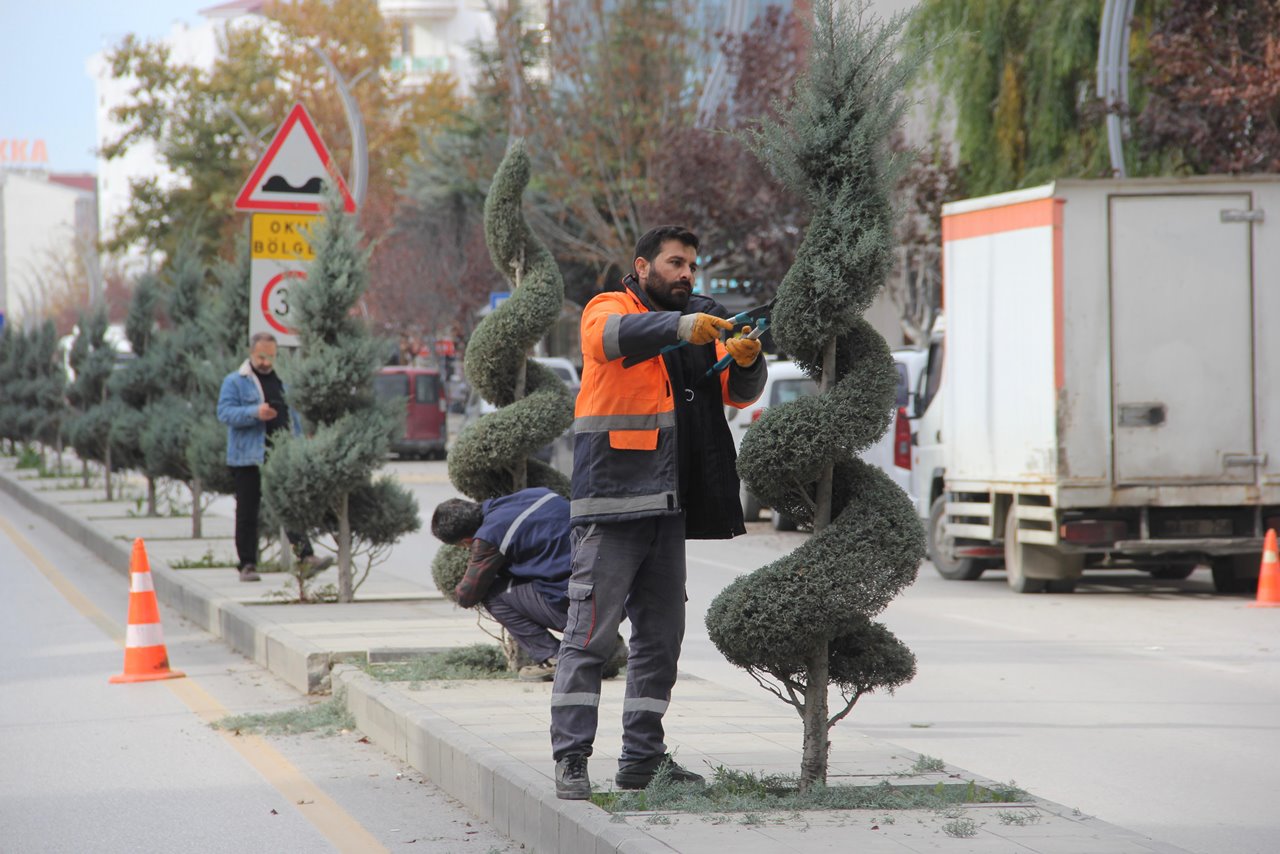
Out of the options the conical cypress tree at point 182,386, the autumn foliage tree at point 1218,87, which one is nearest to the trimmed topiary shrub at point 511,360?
the conical cypress tree at point 182,386

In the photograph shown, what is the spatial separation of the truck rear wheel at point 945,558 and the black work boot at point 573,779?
1013cm

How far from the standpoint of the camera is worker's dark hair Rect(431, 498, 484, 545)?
28.0ft

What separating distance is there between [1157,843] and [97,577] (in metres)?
13.5

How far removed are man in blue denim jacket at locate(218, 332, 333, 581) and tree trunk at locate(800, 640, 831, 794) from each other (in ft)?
26.4

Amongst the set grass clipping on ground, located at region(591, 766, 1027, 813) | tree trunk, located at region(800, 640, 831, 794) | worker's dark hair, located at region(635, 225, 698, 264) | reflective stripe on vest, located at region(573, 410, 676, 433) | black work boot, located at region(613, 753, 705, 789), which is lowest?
grass clipping on ground, located at region(591, 766, 1027, 813)

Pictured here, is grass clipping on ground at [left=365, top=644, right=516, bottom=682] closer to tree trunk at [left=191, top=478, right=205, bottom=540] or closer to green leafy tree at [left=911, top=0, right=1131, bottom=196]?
tree trunk at [left=191, top=478, right=205, bottom=540]

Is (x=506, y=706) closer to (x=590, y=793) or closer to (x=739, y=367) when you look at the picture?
(x=590, y=793)

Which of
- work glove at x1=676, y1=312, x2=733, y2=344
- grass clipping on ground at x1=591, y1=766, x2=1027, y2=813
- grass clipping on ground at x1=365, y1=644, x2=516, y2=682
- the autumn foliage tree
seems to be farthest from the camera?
the autumn foliage tree

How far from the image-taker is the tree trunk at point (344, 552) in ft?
39.4

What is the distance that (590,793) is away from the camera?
5727 mm

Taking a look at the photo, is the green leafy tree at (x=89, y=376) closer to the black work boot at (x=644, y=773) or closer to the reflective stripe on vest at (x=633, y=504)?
the black work boot at (x=644, y=773)

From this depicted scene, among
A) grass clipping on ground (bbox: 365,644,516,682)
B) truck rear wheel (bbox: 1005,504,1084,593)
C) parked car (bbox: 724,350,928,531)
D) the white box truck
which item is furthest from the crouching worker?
parked car (bbox: 724,350,928,531)

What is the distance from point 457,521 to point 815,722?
126 inches

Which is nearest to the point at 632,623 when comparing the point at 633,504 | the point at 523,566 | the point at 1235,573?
the point at 633,504
